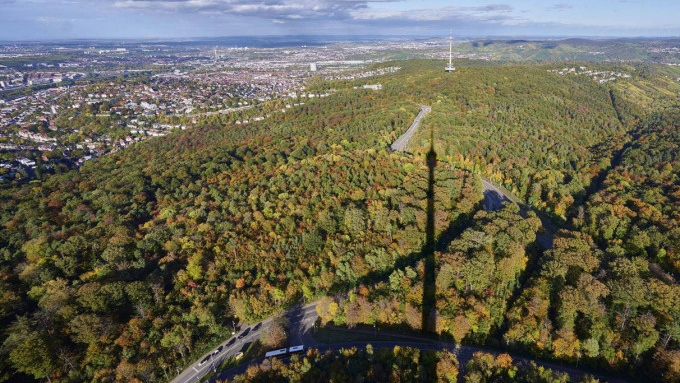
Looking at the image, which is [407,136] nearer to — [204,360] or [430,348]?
[430,348]

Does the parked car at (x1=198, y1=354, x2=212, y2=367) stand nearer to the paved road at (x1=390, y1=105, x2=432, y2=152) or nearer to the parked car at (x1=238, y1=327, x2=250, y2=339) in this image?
the parked car at (x1=238, y1=327, x2=250, y2=339)

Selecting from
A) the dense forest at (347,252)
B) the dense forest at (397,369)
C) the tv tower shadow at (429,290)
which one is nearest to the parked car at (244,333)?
the dense forest at (347,252)

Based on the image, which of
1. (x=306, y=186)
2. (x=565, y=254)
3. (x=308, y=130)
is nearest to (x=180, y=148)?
(x=308, y=130)

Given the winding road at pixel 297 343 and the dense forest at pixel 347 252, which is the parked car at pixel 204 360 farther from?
the dense forest at pixel 347 252

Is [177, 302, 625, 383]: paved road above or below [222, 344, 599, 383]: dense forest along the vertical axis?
below

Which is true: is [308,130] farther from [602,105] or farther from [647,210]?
[602,105]

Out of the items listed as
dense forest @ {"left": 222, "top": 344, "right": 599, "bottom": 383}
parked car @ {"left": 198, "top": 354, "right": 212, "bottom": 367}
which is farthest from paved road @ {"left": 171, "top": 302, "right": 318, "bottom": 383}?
dense forest @ {"left": 222, "top": 344, "right": 599, "bottom": 383}
